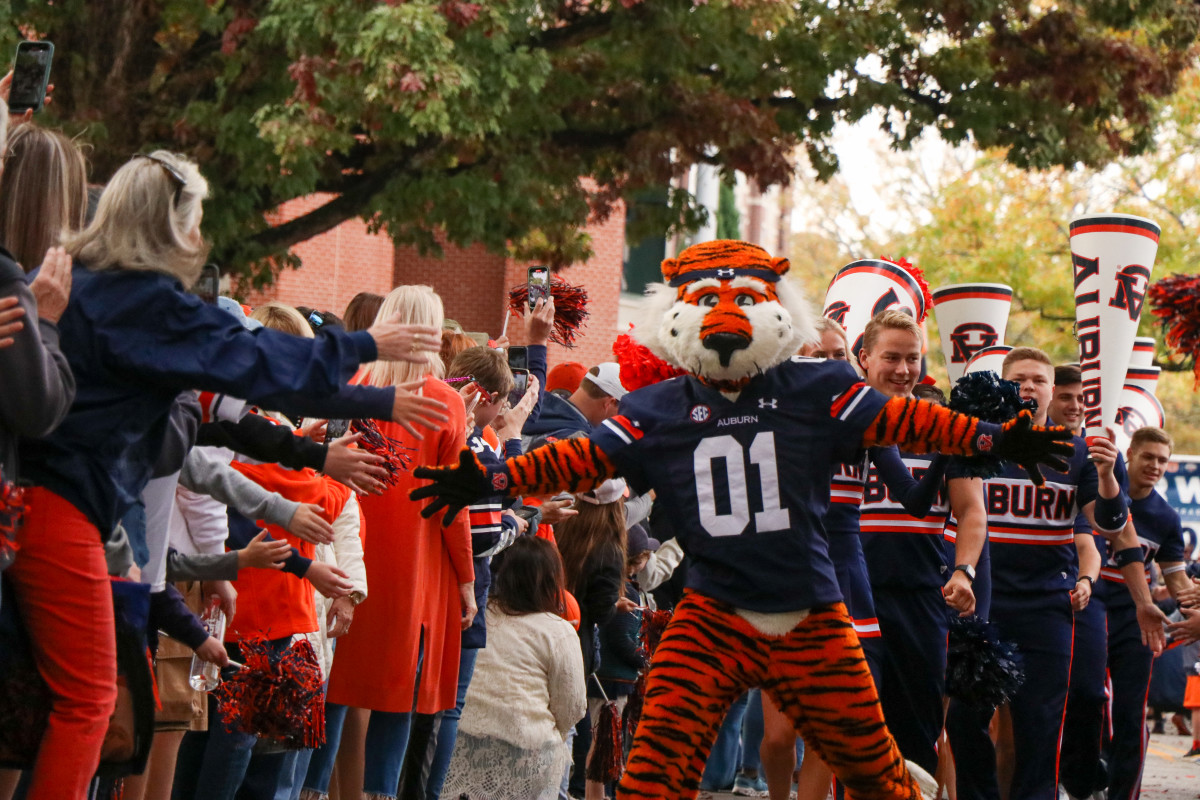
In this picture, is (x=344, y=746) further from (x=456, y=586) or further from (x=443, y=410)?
(x=443, y=410)

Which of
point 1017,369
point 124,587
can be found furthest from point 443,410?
point 1017,369

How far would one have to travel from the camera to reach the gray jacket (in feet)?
10.5

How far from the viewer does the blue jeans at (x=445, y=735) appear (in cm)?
594

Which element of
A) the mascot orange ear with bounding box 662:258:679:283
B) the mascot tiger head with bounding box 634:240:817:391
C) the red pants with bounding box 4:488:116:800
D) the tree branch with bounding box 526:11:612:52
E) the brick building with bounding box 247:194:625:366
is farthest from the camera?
the brick building with bounding box 247:194:625:366

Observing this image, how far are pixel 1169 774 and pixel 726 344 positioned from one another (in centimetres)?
747

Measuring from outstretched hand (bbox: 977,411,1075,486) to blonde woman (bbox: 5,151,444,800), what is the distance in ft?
6.33

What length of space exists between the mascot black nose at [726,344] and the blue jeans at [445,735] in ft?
6.42

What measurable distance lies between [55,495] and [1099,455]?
494 centimetres

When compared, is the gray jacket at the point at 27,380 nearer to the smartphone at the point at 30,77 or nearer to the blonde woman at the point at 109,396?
the blonde woman at the point at 109,396

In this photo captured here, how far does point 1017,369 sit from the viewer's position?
7.12 metres

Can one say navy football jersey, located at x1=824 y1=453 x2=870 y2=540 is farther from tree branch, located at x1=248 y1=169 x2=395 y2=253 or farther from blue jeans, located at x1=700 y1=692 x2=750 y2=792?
tree branch, located at x1=248 y1=169 x2=395 y2=253

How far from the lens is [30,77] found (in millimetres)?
4195

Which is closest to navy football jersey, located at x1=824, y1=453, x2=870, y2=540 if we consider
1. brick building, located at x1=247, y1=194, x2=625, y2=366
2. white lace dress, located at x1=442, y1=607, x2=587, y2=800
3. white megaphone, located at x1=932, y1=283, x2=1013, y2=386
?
white lace dress, located at x1=442, y1=607, x2=587, y2=800

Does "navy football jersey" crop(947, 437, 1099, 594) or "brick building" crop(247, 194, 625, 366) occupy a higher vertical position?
"brick building" crop(247, 194, 625, 366)
